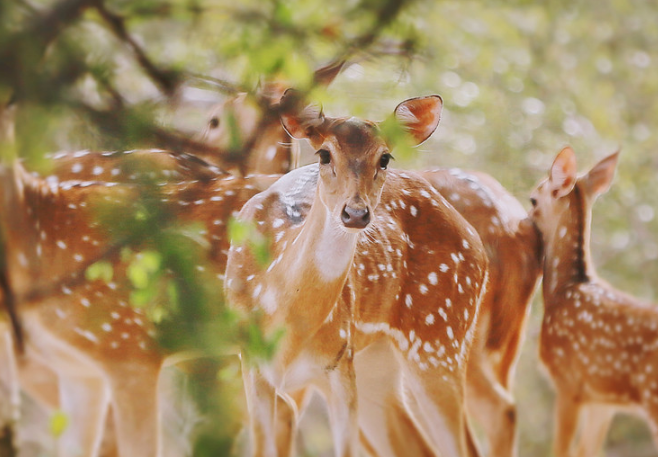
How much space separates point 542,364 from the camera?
6.12 ft

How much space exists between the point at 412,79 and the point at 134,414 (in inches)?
30.6

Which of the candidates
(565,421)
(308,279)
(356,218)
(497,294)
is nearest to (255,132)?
(356,218)

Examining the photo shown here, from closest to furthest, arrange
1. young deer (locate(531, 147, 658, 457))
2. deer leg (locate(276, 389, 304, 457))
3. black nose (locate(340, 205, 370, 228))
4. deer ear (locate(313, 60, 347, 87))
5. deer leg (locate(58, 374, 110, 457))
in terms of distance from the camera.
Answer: black nose (locate(340, 205, 370, 228)) → deer ear (locate(313, 60, 347, 87)) → deer leg (locate(276, 389, 304, 457)) → deer leg (locate(58, 374, 110, 457)) → young deer (locate(531, 147, 658, 457))

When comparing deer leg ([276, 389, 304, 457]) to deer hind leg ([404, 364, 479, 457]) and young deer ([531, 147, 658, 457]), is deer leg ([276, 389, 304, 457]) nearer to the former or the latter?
deer hind leg ([404, 364, 479, 457])

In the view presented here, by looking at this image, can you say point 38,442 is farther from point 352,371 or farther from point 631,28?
point 631,28

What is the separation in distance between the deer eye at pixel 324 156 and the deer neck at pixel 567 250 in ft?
2.25

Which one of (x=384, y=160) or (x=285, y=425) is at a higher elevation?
A: (x=384, y=160)

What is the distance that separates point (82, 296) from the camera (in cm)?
152

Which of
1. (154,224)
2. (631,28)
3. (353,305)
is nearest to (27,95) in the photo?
Answer: (154,224)

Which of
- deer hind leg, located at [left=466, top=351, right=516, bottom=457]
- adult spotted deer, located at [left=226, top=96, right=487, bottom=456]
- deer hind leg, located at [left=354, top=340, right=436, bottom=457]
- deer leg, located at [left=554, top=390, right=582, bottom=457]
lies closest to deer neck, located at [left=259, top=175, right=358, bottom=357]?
adult spotted deer, located at [left=226, top=96, right=487, bottom=456]

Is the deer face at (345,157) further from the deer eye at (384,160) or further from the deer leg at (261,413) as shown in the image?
the deer leg at (261,413)

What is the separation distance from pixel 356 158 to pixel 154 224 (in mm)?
482

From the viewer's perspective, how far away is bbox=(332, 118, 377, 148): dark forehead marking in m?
1.26

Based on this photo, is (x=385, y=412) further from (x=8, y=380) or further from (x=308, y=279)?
(x=8, y=380)
